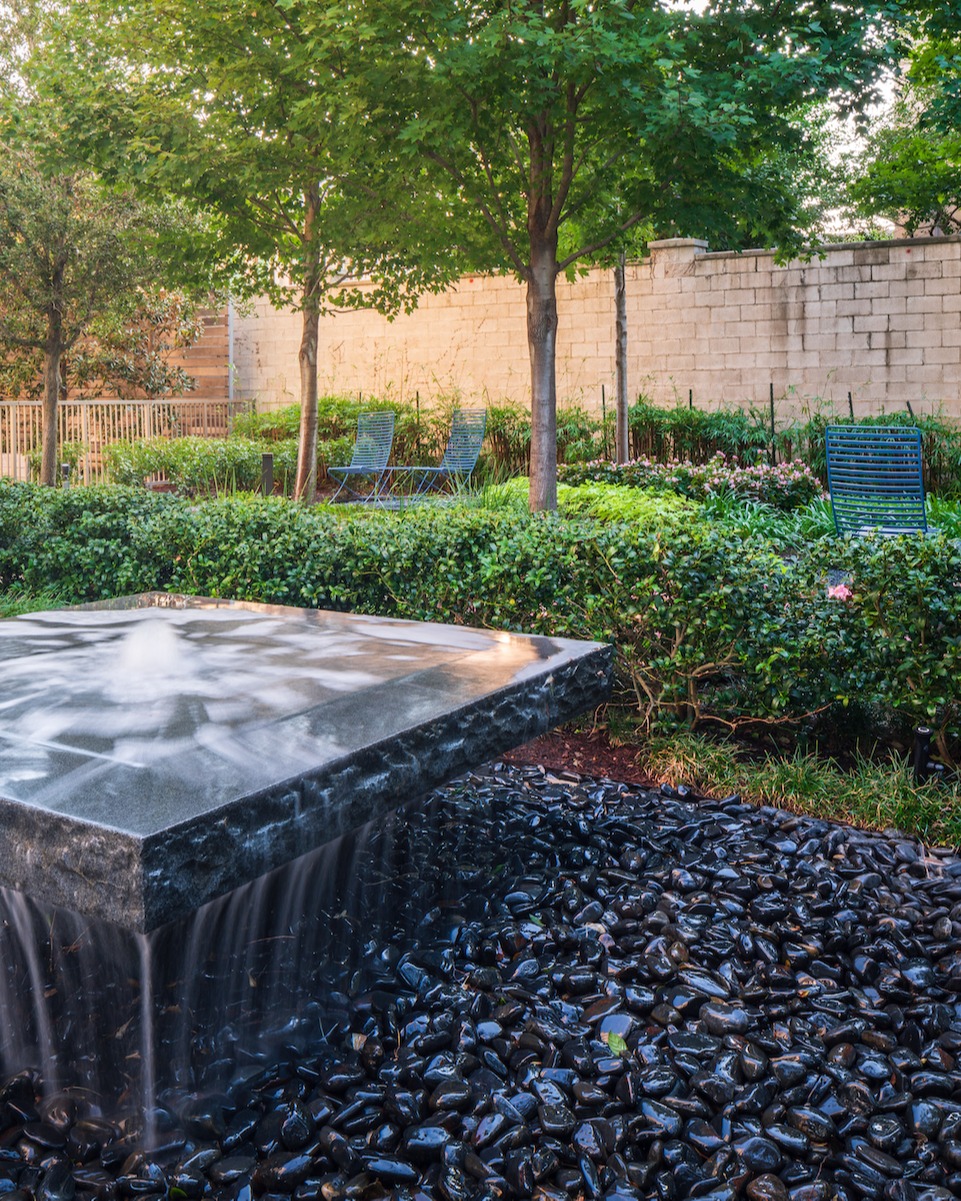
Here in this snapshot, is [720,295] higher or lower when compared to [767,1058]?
higher

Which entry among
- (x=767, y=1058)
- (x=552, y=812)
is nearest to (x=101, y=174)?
Result: (x=552, y=812)

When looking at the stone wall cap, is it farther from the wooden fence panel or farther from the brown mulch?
the brown mulch

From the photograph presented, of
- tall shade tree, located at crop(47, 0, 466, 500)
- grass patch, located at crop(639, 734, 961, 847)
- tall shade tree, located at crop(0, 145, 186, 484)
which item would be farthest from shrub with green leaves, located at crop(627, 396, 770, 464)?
grass patch, located at crop(639, 734, 961, 847)

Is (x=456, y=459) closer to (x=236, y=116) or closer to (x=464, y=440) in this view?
(x=464, y=440)

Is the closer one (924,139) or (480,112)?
(480,112)

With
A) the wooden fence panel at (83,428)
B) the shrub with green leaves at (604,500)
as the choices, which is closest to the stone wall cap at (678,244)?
the shrub with green leaves at (604,500)

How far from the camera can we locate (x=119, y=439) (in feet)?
46.8

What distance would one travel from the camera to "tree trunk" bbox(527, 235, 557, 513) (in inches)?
274

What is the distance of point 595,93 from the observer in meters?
5.55

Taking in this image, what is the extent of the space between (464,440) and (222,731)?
1145 cm

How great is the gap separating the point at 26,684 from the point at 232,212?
6.76 m

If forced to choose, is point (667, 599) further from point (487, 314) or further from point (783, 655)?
point (487, 314)

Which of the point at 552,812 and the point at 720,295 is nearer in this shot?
the point at 552,812

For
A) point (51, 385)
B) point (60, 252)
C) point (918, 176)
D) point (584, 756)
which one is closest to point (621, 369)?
point (918, 176)
